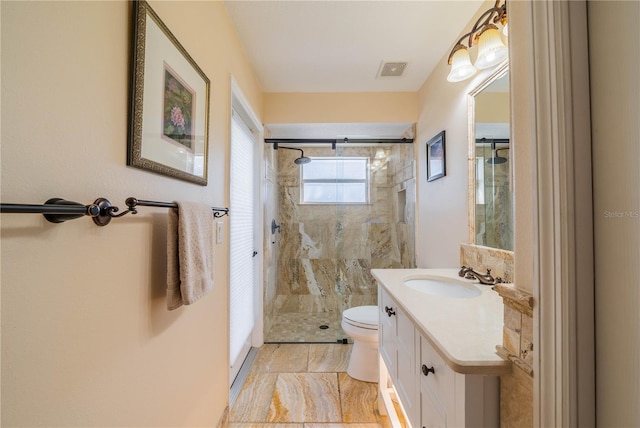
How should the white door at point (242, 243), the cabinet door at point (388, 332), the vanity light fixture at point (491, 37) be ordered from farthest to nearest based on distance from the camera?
the white door at point (242, 243) → the cabinet door at point (388, 332) → the vanity light fixture at point (491, 37)

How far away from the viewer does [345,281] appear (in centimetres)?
292

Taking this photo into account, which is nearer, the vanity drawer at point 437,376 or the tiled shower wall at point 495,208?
the vanity drawer at point 437,376

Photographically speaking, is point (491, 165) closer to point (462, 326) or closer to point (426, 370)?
point (462, 326)

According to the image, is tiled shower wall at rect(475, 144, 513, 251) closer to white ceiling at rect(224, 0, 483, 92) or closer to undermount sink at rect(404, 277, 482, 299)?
undermount sink at rect(404, 277, 482, 299)

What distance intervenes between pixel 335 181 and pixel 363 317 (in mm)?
1567

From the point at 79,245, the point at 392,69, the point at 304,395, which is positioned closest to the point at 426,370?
the point at 79,245

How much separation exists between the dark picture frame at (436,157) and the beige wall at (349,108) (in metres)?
0.50

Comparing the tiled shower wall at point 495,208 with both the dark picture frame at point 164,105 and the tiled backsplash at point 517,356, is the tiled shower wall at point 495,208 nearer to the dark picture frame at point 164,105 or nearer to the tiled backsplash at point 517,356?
the tiled backsplash at point 517,356

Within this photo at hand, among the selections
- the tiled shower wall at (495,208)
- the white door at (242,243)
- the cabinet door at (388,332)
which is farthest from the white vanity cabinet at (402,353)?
the white door at (242,243)

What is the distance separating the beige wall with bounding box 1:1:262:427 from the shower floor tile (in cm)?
158

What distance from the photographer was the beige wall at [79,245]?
0.47 metres

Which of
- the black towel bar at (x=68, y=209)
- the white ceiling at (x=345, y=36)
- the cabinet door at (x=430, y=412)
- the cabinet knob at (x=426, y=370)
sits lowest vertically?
the cabinet door at (x=430, y=412)

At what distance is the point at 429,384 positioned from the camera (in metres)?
0.86

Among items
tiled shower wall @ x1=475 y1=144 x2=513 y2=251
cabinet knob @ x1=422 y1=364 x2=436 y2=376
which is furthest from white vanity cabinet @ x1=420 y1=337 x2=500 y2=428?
tiled shower wall @ x1=475 y1=144 x2=513 y2=251
